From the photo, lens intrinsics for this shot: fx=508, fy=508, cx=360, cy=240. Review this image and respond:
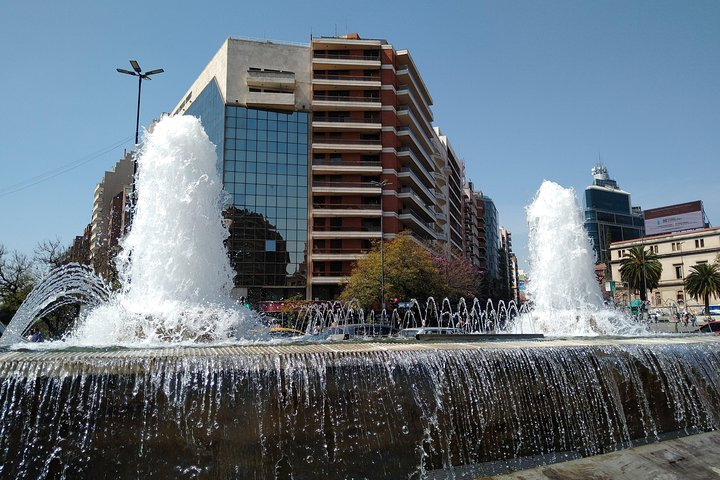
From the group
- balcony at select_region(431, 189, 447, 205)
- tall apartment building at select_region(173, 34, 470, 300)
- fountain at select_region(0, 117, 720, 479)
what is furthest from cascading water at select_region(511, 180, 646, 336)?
balcony at select_region(431, 189, 447, 205)

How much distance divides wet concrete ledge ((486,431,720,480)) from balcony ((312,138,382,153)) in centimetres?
4955

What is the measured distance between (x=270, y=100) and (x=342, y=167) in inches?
409

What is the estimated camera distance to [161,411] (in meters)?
5.80

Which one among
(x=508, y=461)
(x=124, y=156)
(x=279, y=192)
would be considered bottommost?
(x=508, y=461)

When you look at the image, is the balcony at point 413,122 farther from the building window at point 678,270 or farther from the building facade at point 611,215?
the building facade at point 611,215

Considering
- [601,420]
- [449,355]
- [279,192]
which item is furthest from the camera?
[279,192]

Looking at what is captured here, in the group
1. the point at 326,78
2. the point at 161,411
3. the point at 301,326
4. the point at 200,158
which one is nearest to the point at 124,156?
the point at 326,78

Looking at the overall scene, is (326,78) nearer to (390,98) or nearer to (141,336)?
(390,98)

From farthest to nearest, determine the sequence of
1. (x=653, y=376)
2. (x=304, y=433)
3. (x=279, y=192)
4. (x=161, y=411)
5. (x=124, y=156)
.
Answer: (x=124, y=156), (x=279, y=192), (x=653, y=376), (x=304, y=433), (x=161, y=411)

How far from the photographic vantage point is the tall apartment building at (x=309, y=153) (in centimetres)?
5150

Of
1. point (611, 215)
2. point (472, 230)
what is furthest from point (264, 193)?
point (611, 215)

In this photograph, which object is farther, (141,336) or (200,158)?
(200,158)

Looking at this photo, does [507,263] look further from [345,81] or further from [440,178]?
[345,81]

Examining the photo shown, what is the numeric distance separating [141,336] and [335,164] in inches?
1770
